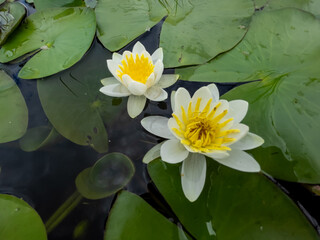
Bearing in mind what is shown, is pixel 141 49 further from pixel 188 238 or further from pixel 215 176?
pixel 188 238

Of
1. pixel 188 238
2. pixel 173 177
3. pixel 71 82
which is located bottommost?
pixel 188 238

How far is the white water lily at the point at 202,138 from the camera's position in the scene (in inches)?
58.7

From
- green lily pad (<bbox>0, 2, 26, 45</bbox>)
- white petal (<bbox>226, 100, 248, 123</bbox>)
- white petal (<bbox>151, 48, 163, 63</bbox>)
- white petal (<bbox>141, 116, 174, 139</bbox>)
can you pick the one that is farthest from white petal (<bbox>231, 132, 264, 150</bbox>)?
green lily pad (<bbox>0, 2, 26, 45</bbox>)

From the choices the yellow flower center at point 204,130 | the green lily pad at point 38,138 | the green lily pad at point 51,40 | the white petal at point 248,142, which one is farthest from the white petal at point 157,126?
the green lily pad at point 51,40

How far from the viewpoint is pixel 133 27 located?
252cm

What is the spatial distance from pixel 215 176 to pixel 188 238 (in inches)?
17.7

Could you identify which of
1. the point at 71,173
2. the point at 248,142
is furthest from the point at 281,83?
the point at 71,173

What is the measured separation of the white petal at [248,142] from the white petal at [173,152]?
350mm

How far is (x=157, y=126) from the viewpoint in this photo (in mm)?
1740

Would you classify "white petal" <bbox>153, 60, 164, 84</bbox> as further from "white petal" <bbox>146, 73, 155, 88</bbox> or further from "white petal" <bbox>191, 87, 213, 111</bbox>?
"white petal" <bbox>191, 87, 213, 111</bbox>

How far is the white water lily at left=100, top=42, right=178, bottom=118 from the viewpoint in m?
1.94

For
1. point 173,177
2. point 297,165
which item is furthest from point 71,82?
point 297,165

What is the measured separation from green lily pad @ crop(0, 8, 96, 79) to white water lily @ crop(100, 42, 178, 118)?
57 centimetres

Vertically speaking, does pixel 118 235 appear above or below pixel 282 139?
below
